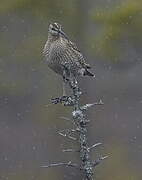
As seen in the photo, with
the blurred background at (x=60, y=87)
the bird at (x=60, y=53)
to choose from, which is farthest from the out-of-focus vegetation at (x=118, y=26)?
the bird at (x=60, y=53)

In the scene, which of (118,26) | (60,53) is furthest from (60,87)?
(60,53)

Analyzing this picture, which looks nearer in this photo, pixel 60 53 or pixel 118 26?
pixel 60 53

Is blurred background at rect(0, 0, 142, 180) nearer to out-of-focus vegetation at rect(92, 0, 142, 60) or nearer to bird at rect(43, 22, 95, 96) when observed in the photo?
out-of-focus vegetation at rect(92, 0, 142, 60)

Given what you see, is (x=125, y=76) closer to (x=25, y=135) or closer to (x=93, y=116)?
(x=93, y=116)

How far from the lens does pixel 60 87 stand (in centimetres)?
733

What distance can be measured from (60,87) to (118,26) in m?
0.74

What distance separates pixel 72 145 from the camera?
702 cm

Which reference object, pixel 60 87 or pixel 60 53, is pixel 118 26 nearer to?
pixel 60 87

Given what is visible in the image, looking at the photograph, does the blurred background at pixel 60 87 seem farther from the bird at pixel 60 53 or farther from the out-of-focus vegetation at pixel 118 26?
the bird at pixel 60 53

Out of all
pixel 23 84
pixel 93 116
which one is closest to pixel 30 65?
pixel 23 84

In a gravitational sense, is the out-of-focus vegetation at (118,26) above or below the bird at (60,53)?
above

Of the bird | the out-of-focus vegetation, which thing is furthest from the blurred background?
the bird

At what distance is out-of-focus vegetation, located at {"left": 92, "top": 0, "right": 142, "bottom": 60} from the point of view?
278 inches

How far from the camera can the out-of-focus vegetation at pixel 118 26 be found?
7055 mm
